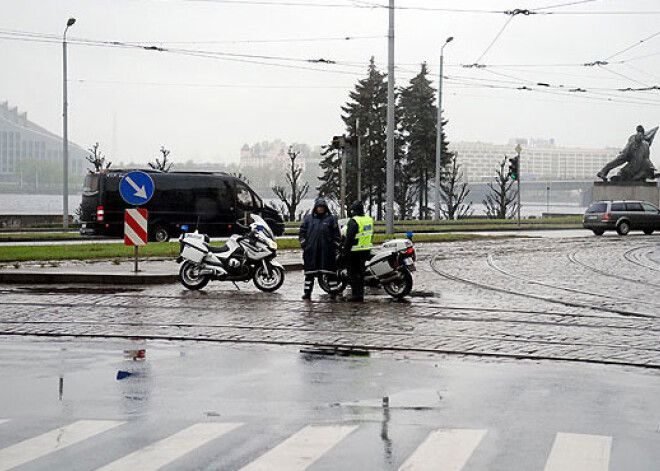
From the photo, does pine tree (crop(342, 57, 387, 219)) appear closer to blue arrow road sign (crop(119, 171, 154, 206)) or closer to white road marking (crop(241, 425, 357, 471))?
blue arrow road sign (crop(119, 171, 154, 206))

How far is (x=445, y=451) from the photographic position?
20.0 ft

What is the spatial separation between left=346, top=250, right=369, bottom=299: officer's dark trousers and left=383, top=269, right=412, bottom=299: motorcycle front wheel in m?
0.61

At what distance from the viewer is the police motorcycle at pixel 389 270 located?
16156mm

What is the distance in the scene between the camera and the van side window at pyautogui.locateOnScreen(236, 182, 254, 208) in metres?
38.5

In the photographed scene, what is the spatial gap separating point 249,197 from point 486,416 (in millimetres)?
32144

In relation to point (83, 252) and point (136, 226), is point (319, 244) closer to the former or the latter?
point (136, 226)

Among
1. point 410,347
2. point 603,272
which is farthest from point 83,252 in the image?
point 410,347

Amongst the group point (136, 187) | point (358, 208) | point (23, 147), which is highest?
point (23, 147)

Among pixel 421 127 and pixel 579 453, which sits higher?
pixel 421 127

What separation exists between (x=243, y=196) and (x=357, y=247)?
76.3 ft

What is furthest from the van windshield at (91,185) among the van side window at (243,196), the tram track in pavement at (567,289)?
the tram track in pavement at (567,289)

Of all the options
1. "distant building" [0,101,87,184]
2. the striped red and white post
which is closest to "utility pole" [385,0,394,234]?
the striped red and white post

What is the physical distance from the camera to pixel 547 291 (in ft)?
57.8

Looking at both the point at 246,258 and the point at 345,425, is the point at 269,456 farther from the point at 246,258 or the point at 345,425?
the point at 246,258
